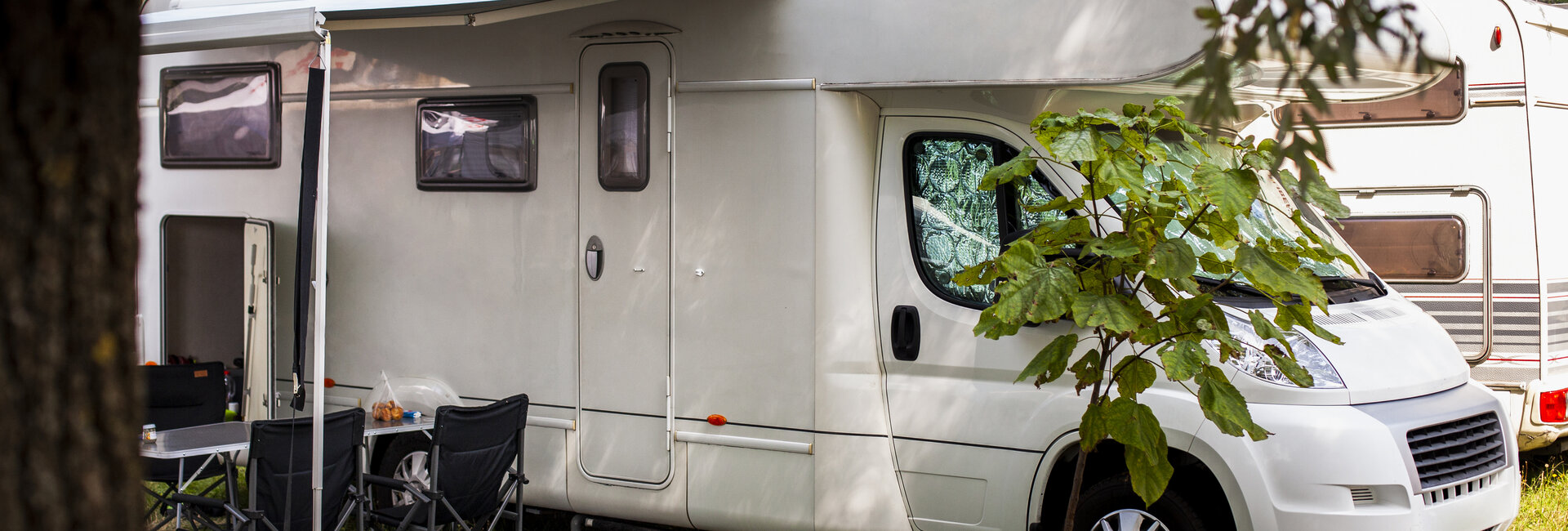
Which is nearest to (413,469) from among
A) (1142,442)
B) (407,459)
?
(407,459)

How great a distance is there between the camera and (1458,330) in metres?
6.23

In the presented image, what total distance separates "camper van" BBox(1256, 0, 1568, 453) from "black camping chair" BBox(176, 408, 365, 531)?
4.70 m

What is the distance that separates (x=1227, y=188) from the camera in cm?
315

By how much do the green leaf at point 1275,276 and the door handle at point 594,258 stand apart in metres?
2.67

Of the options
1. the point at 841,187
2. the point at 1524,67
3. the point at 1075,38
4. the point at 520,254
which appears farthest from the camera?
the point at 1524,67

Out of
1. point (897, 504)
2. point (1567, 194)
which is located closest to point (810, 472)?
point (897, 504)

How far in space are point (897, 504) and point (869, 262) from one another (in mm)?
939

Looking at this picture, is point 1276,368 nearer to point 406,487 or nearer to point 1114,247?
point 1114,247

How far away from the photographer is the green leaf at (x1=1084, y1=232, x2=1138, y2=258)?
10.6ft

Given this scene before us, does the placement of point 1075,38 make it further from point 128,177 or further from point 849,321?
point 128,177

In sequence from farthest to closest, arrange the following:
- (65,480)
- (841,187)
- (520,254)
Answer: (520,254) < (841,187) < (65,480)

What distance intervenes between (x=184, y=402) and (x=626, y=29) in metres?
2.88

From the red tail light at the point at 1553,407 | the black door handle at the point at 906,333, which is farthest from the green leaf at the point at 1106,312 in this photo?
the red tail light at the point at 1553,407

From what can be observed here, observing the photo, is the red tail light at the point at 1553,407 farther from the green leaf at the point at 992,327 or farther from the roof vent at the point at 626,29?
the roof vent at the point at 626,29
